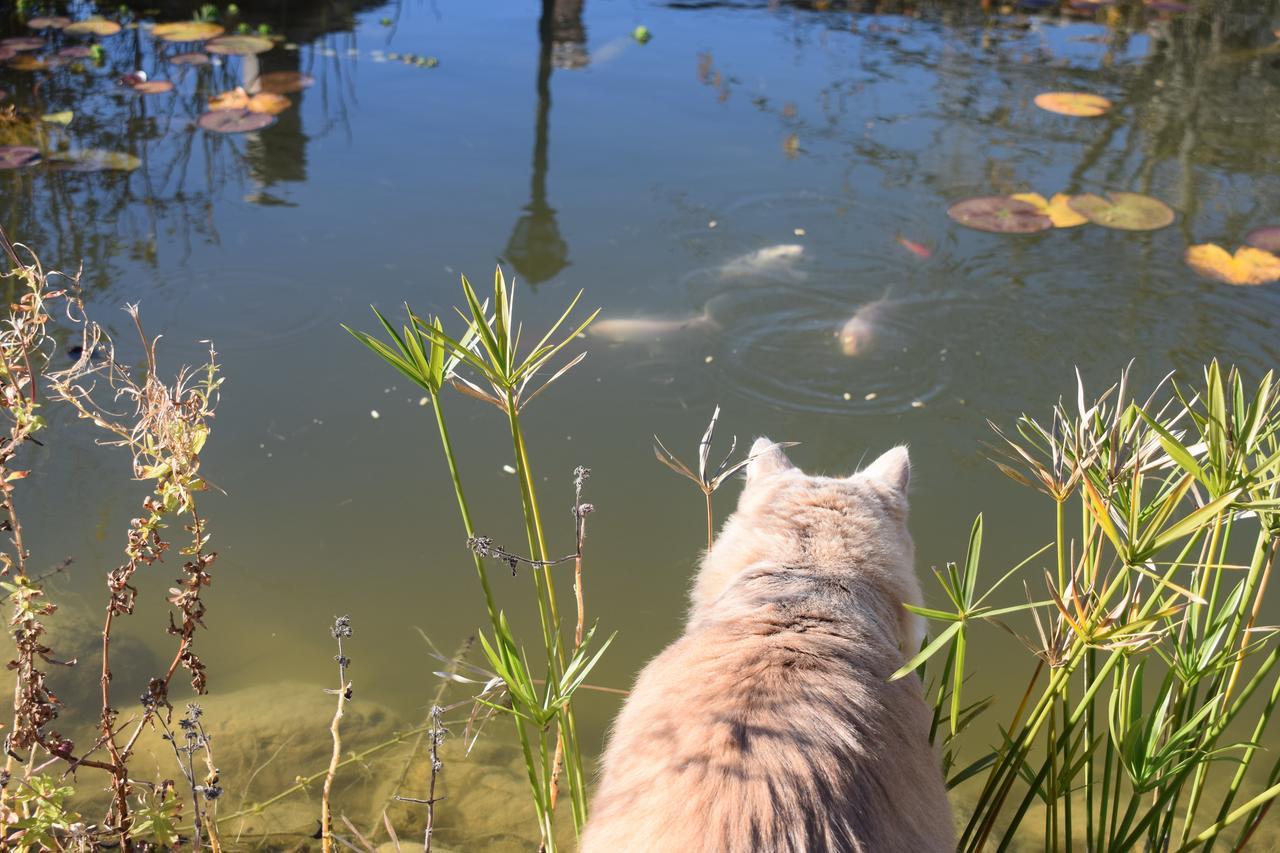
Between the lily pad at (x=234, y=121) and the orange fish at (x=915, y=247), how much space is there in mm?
4144

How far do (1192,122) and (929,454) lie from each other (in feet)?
14.4

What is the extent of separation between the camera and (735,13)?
29.6ft

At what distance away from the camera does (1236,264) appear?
18.1ft

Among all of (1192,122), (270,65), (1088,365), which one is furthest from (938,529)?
(270,65)

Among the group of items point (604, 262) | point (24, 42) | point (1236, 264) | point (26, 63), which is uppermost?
point (24, 42)

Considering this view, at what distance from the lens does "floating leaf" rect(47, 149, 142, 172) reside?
242 inches

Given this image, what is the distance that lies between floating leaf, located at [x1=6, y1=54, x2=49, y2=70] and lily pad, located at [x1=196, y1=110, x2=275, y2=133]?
1.50 metres

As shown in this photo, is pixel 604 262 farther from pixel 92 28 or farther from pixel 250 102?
pixel 92 28

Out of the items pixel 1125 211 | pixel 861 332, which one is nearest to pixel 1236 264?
pixel 1125 211

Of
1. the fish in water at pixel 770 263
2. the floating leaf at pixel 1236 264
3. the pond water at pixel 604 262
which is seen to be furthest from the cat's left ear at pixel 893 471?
the floating leaf at pixel 1236 264

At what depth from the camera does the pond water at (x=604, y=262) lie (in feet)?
13.0

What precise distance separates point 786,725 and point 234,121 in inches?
244

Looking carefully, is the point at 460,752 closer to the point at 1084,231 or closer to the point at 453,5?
the point at 1084,231

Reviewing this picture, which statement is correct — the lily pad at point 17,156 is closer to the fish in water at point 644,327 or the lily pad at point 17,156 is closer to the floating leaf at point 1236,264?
the fish in water at point 644,327
